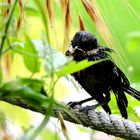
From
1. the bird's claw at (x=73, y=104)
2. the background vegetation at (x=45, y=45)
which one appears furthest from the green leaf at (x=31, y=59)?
the bird's claw at (x=73, y=104)

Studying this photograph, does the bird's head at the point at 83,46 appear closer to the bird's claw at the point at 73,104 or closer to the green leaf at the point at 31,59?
the bird's claw at the point at 73,104

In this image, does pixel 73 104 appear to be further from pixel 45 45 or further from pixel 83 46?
pixel 45 45

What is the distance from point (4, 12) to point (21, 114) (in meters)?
1.30

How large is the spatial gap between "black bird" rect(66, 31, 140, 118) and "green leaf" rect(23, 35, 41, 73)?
28 cm

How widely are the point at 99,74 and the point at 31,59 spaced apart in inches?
14.8

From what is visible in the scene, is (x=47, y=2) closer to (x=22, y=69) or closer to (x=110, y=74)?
(x=110, y=74)

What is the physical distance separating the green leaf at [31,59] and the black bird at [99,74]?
0.28 m

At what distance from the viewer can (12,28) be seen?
37.3 inches

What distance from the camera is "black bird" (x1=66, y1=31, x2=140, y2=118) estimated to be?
1.02 m

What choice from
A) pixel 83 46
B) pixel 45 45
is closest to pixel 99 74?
pixel 83 46

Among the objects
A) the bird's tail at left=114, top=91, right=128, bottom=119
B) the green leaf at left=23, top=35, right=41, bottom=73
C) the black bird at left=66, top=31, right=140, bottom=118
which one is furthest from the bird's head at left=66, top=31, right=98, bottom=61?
the green leaf at left=23, top=35, right=41, bottom=73

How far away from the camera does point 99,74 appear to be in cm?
107

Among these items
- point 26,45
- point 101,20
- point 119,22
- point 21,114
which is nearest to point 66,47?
point 101,20

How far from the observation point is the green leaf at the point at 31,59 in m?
0.69
